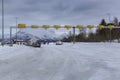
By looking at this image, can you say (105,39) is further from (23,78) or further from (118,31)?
(23,78)

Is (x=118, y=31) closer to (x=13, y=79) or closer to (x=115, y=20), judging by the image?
(x=115, y=20)

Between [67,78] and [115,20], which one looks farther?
[115,20]

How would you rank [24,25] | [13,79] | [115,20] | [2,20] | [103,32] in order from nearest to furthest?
[13,79] → [2,20] → [24,25] → [103,32] → [115,20]

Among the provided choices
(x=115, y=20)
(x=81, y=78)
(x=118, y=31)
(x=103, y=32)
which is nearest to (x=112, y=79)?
(x=81, y=78)

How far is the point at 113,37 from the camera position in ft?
547

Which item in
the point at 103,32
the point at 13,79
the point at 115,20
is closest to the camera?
the point at 13,79

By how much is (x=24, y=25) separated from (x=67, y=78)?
78.3 metres

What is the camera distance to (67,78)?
12438 mm

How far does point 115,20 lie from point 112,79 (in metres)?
178

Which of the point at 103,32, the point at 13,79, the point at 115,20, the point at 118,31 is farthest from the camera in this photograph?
the point at 115,20

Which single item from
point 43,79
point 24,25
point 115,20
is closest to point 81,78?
point 43,79

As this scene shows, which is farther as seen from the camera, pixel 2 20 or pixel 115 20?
pixel 115 20

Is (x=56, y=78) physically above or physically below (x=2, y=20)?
below

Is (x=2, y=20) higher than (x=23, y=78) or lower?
higher
